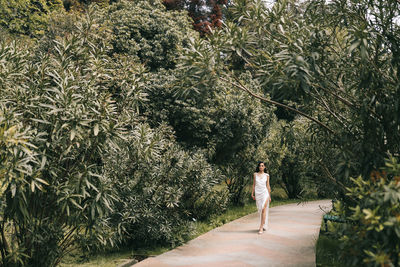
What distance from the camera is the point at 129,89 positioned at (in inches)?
262

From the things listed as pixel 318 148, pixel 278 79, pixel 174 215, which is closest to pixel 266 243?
pixel 174 215

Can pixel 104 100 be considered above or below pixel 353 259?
above

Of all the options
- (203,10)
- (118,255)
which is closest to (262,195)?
(118,255)

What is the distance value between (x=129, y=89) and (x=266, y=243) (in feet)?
15.7

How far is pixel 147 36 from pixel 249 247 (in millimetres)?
8877

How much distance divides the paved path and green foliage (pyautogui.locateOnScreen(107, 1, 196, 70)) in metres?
6.40

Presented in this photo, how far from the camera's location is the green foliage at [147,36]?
44.0 ft

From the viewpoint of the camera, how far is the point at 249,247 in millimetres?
8383

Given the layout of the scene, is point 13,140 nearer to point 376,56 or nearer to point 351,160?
point 351,160

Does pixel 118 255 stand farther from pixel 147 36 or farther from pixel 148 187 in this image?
pixel 147 36

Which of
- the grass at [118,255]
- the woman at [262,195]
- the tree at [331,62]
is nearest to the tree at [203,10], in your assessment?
the woman at [262,195]

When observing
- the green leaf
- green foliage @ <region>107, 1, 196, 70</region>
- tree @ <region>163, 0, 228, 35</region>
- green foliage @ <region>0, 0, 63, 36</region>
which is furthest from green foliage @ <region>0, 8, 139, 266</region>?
tree @ <region>163, 0, 228, 35</region>

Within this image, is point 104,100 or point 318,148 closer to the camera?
point 104,100

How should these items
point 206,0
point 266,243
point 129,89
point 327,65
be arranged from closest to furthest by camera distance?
point 327,65
point 129,89
point 266,243
point 206,0
